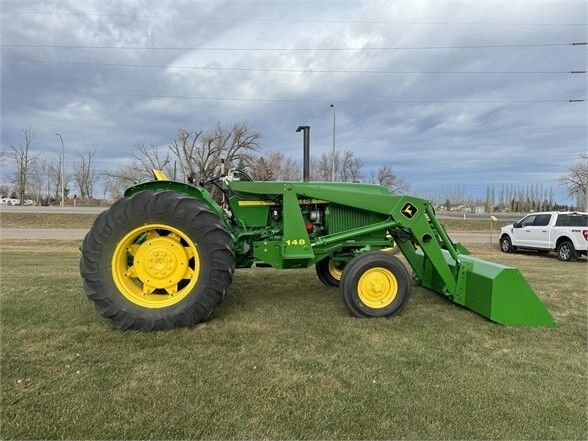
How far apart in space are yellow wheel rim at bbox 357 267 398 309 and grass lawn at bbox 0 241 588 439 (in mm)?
311

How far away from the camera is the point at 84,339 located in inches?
159

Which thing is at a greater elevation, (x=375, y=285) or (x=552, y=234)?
(x=552, y=234)

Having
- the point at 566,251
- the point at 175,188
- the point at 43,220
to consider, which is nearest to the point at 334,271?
the point at 175,188

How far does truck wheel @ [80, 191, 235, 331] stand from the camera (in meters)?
4.35

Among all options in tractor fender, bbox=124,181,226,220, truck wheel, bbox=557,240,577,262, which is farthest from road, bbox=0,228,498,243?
tractor fender, bbox=124,181,226,220

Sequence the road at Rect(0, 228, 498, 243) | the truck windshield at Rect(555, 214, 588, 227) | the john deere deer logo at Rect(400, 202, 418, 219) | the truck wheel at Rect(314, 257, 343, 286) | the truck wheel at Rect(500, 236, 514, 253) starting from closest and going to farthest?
the john deere deer logo at Rect(400, 202, 418, 219) < the truck wheel at Rect(314, 257, 343, 286) < the truck windshield at Rect(555, 214, 588, 227) < the truck wheel at Rect(500, 236, 514, 253) < the road at Rect(0, 228, 498, 243)

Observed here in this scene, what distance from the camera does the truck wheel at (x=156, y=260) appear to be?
14.3 ft

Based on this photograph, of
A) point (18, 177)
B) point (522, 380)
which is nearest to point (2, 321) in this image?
point (522, 380)

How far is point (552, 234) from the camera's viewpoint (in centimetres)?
1562

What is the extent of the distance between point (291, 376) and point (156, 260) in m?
1.95

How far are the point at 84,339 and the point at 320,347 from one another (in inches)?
82.8

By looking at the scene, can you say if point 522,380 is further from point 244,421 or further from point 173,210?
point 173,210

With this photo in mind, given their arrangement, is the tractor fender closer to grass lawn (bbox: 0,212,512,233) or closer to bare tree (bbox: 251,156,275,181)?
bare tree (bbox: 251,156,275,181)

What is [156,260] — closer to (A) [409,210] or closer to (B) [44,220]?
(A) [409,210]
